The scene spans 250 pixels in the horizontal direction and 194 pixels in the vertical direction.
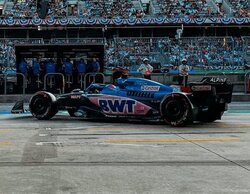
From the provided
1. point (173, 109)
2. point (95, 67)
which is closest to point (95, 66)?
point (95, 67)

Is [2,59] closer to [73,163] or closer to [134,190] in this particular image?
[73,163]

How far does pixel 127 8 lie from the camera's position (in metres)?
53.0

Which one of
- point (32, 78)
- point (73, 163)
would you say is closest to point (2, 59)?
point (32, 78)

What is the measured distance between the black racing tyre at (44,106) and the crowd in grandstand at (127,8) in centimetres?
3680

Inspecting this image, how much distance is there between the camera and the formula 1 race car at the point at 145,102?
1148 cm

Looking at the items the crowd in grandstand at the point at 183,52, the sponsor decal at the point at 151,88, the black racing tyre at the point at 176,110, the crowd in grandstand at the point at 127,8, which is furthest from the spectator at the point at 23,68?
the crowd in grandstand at the point at 127,8

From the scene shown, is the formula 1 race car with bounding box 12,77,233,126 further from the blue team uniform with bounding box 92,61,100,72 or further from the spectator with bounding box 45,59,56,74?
the blue team uniform with bounding box 92,61,100,72

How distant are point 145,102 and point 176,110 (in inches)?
38.2

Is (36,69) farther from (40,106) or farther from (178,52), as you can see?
(40,106)

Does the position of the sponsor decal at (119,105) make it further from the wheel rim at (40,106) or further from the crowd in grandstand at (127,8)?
the crowd in grandstand at (127,8)

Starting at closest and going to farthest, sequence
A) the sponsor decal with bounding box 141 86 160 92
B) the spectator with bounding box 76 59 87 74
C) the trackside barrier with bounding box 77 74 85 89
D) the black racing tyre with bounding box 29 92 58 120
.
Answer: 1. the sponsor decal with bounding box 141 86 160 92
2. the black racing tyre with bounding box 29 92 58 120
3. the spectator with bounding box 76 59 87 74
4. the trackside barrier with bounding box 77 74 85 89

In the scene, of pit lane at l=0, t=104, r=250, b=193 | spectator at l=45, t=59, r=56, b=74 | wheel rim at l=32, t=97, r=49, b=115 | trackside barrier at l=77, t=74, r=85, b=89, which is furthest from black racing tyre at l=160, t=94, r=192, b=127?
spectator at l=45, t=59, r=56, b=74

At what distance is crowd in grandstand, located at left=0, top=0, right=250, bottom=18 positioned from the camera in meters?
50.6

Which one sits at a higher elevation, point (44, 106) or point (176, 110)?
point (176, 110)
